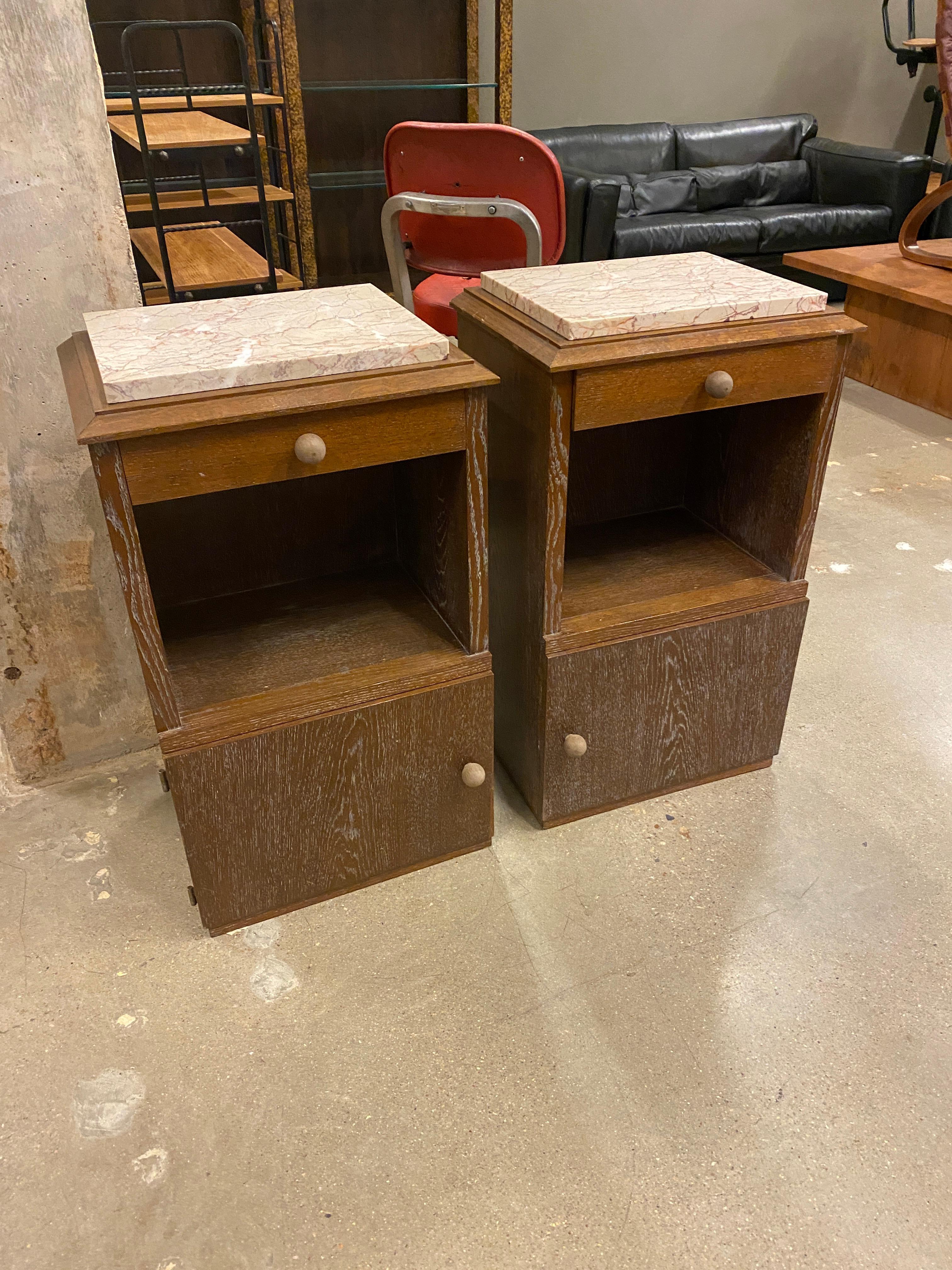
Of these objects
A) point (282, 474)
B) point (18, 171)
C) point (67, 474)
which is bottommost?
point (67, 474)

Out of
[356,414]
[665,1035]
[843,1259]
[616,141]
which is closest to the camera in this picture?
[843,1259]

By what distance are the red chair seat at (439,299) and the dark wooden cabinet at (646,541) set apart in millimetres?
898

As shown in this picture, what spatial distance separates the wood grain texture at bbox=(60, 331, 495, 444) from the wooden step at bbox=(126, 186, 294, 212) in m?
2.36

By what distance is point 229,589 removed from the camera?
1455 mm

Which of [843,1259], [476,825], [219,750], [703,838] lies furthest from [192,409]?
[843,1259]

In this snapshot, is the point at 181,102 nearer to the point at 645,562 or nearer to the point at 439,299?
the point at 439,299

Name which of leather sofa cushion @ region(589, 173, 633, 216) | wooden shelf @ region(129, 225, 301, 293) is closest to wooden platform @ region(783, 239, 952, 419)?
leather sofa cushion @ region(589, 173, 633, 216)

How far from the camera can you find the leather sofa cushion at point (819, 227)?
13.8 feet

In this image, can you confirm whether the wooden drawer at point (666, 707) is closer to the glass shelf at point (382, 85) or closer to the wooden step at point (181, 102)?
the wooden step at point (181, 102)

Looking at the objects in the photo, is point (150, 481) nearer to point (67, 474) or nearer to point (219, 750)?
point (219, 750)

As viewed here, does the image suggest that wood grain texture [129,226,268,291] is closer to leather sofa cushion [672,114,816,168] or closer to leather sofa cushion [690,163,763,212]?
leather sofa cushion [690,163,763,212]

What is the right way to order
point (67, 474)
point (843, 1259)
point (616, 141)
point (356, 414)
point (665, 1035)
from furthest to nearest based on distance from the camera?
point (616, 141), point (67, 474), point (665, 1035), point (356, 414), point (843, 1259)

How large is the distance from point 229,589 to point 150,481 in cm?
46

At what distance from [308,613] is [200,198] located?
2.59 m
